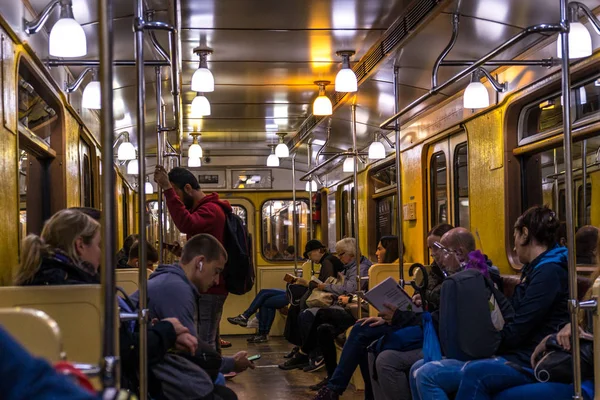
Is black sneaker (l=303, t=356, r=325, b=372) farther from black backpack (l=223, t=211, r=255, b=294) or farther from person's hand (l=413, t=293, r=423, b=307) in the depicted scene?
black backpack (l=223, t=211, r=255, b=294)

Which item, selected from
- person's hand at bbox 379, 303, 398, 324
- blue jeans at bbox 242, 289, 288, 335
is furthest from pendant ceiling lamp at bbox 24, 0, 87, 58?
blue jeans at bbox 242, 289, 288, 335

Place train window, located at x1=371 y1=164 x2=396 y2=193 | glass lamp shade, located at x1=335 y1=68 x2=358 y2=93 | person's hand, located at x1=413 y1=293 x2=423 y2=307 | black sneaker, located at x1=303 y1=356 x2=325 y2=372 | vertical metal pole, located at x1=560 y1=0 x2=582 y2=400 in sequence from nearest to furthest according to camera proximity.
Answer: vertical metal pole, located at x1=560 y1=0 x2=582 y2=400 < person's hand, located at x1=413 y1=293 x2=423 y2=307 < glass lamp shade, located at x1=335 y1=68 x2=358 y2=93 < black sneaker, located at x1=303 y1=356 x2=325 y2=372 < train window, located at x1=371 y1=164 x2=396 y2=193

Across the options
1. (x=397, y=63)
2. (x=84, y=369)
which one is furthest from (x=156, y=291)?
(x=397, y=63)

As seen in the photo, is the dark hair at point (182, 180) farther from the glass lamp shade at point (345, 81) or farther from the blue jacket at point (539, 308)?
the blue jacket at point (539, 308)

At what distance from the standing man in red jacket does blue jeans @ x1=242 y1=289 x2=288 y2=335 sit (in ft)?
20.1

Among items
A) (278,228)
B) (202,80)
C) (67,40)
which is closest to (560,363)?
(67,40)

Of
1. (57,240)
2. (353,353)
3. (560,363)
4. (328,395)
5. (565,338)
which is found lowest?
(328,395)

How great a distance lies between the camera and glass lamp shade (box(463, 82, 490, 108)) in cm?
549

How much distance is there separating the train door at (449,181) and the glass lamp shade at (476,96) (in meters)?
1.19

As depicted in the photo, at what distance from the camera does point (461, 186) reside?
23.0 feet

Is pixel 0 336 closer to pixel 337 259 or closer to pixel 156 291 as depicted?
pixel 156 291

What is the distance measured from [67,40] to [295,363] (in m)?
5.17

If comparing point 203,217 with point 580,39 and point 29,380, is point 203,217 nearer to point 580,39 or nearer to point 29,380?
point 580,39

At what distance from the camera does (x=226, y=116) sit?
31.9 feet
